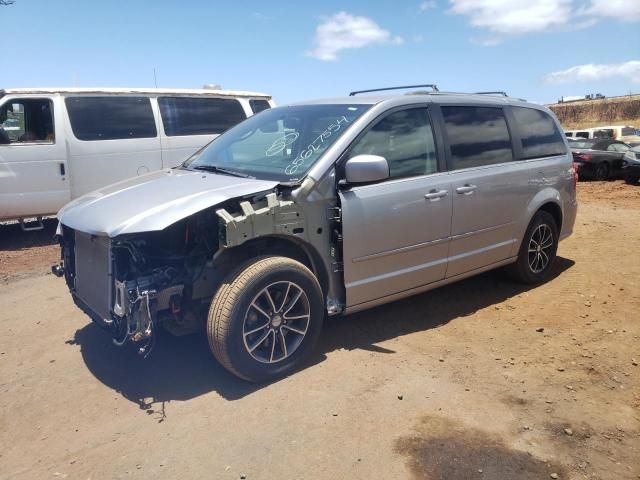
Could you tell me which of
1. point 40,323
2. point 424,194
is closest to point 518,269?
point 424,194

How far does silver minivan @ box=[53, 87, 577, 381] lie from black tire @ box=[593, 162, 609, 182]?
44.0 ft

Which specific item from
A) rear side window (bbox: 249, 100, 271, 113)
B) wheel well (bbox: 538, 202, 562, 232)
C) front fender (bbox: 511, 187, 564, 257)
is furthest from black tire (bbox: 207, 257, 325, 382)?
rear side window (bbox: 249, 100, 271, 113)

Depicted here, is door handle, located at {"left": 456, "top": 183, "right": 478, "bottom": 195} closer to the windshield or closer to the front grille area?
the windshield

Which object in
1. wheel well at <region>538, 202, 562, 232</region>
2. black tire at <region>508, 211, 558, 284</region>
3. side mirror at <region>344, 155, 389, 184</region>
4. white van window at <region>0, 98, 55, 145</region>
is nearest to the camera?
side mirror at <region>344, 155, 389, 184</region>

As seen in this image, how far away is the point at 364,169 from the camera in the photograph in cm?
362

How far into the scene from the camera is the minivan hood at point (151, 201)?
321 centimetres

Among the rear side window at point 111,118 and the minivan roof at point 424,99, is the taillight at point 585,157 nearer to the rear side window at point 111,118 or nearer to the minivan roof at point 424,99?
the minivan roof at point 424,99

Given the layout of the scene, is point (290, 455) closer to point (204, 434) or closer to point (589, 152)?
point (204, 434)

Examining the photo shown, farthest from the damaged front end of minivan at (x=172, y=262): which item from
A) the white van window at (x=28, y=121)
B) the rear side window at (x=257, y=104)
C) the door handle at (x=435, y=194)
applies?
the rear side window at (x=257, y=104)

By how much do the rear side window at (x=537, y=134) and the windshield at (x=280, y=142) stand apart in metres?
2.00

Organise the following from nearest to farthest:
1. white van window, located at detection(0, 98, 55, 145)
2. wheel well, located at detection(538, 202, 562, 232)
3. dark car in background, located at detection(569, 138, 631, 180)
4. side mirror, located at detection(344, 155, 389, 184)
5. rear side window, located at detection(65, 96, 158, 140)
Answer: side mirror, located at detection(344, 155, 389, 184) → wheel well, located at detection(538, 202, 562, 232) → white van window, located at detection(0, 98, 55, 145) → rear side window, located at detection(65, 96, 158, 140) → dark car in background, located at detection(569, 138, 631, 180)

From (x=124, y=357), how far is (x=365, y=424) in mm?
1973

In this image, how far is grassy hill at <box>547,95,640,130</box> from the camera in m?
57.6

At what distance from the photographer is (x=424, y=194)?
4156 millimetres
